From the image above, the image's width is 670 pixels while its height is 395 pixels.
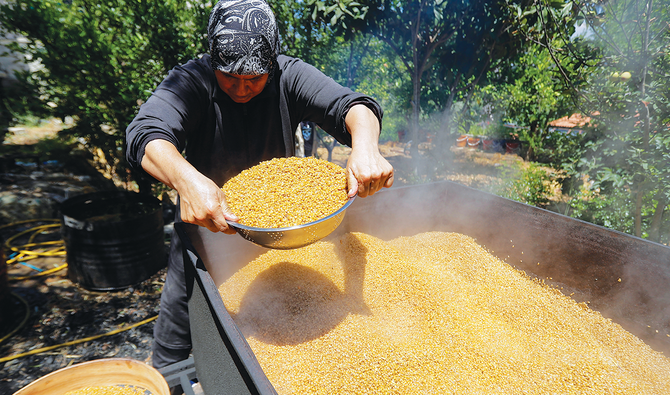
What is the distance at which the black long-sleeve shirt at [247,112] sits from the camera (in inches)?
62.2

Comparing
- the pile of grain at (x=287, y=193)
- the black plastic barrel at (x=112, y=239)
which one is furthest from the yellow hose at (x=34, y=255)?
A: the pile of grain at (x=287, y=193)

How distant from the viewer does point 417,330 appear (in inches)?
60.0

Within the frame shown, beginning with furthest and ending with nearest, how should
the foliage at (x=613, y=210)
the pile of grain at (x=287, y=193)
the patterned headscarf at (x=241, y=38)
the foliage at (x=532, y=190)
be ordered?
the foliage at (x=532, y=190), the foliage at (x=613, y=210), the patterned headscarf at (x=241, y=38), the pile of grain at (x=287, y=193)

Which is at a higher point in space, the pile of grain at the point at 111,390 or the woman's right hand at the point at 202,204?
the woman's right hand at the point at 202,204

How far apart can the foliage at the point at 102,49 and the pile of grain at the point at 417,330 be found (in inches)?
133

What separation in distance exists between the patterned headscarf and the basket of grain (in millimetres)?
1353

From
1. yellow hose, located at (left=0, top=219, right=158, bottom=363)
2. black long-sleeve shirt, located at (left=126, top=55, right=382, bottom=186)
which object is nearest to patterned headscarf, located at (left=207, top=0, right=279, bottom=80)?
black long-sleeve shirt, located at (left=126, top=55, right=382, bottom=186)

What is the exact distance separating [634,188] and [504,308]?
2199 millimetres

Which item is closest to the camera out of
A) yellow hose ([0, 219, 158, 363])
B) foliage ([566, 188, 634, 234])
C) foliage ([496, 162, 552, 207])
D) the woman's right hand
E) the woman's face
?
the woman's right hand

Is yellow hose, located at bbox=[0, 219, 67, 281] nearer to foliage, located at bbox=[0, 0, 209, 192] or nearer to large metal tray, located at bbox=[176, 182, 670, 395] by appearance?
foliage, located at bbox=[0, 0, 209, 192]

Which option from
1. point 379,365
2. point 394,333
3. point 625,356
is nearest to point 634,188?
point 625,356

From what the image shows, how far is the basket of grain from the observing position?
4.32 feet

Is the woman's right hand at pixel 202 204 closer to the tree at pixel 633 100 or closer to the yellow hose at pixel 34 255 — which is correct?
the yellow hose at pixel 34 255

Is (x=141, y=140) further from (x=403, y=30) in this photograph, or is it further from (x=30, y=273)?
(x=403, y=30)
